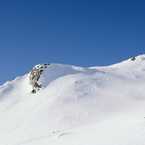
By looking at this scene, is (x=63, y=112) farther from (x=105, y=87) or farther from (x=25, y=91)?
(x=25, y=91)

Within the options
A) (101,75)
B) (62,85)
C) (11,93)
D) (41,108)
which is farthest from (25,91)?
(101,75)

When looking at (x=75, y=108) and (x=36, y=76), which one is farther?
(x=36, y=76)

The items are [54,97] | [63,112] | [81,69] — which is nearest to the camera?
[63,112]

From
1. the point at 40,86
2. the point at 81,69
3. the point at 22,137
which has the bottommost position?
the point at 22,137

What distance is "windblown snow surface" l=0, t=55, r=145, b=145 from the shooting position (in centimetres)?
2003

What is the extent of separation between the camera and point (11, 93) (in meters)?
49.2

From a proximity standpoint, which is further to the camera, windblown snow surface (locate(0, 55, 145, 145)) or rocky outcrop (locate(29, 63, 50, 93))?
rocky outcrop (locate(29, 63, 50, 93))

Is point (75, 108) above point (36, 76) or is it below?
below

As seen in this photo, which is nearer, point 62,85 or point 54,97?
point 54,97

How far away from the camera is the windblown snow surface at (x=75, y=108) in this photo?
20.0m

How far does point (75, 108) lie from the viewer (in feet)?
108

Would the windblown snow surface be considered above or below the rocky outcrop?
below

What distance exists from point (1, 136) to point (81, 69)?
28.6 metres

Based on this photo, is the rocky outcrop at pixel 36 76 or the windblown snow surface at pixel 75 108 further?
the rocky outcrop at pixel 36 76
